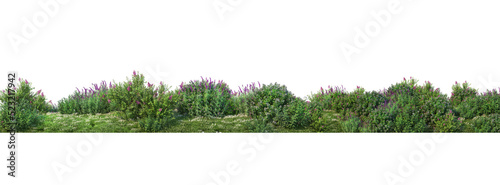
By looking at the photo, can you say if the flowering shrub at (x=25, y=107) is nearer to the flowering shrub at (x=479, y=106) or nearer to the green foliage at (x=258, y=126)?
the green foliage at (x=258, y=126)

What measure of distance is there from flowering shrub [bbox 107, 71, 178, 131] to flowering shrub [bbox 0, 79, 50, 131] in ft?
6.71

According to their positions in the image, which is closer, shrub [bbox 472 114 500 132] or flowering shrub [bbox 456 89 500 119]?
shrub [bbox 472 114 500 132]

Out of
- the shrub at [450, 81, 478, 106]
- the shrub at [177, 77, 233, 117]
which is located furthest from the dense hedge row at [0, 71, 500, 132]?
the shrub at [450, 81, 478, 106]

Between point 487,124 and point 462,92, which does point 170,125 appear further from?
point 462,92

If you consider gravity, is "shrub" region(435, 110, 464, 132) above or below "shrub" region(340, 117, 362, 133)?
below

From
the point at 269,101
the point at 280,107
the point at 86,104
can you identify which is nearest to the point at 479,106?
the point at 280,107

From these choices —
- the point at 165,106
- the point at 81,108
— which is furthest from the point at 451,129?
the point at 81,108

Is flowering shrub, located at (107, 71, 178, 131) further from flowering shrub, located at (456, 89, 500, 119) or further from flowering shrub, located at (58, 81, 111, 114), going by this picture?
flowering shrub, located at (456, 89, 500, 119)

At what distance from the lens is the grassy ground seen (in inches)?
401

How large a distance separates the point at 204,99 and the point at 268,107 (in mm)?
1908

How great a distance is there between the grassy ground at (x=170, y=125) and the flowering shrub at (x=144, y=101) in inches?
9.1

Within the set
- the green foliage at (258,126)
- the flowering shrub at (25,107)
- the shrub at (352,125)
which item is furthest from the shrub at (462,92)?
the flowering shrub at (25,107)

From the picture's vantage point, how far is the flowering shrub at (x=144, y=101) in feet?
33.8
